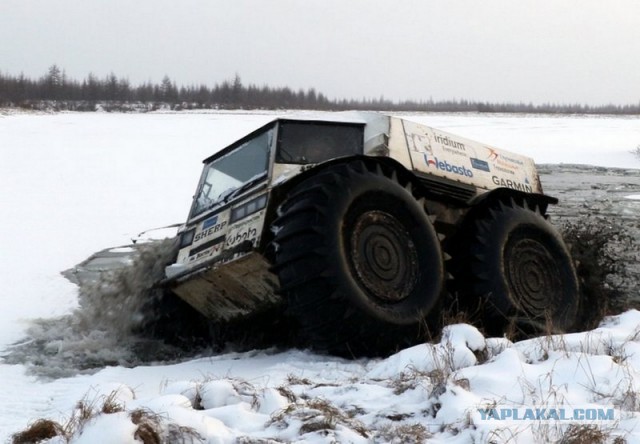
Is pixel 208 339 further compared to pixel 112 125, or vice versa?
pixel 112 125

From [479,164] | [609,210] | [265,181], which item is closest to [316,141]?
[265,181]

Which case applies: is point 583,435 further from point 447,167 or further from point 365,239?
point 447,167

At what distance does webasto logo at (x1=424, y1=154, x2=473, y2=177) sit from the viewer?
7012mm

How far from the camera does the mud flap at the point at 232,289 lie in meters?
5.70

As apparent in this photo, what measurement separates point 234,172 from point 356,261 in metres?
2.13

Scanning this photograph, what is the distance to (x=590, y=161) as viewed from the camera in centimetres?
2466

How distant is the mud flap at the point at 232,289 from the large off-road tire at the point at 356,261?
50 centimetres

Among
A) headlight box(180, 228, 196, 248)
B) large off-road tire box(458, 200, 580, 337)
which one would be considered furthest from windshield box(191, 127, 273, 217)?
large off-road tire box(458, 200, 580, 337)

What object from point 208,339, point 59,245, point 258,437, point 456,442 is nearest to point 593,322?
point 208,339

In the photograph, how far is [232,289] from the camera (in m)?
6.07

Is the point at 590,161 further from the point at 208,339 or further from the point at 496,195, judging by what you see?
the point at 208,339

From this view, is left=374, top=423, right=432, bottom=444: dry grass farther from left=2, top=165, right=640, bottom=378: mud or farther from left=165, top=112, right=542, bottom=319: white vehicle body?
left=2, top=165, right=640, bottom=378: mud

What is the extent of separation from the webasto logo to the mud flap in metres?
2.19

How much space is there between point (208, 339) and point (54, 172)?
1664 cm
